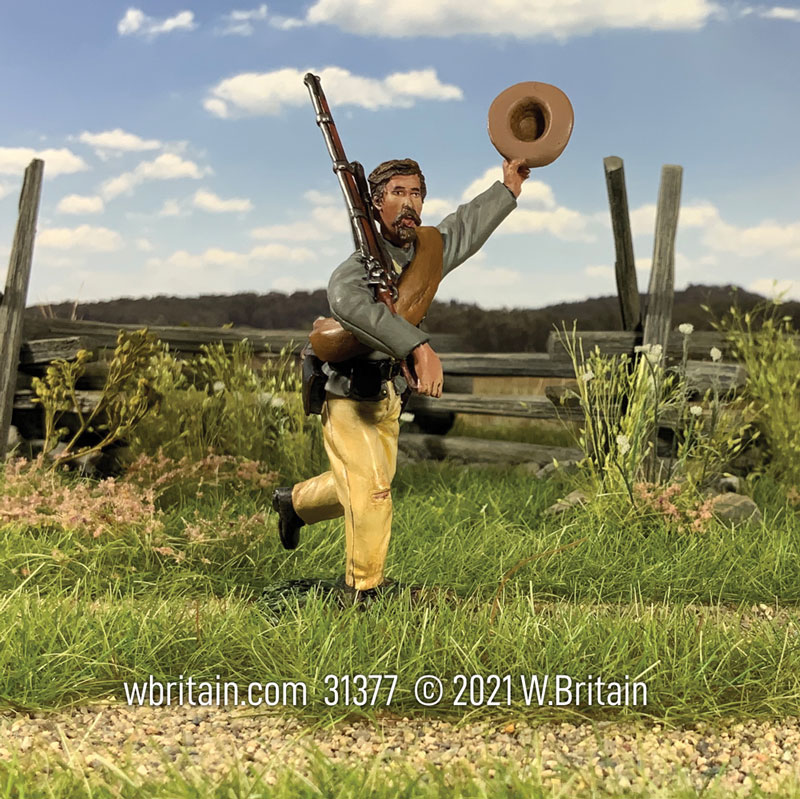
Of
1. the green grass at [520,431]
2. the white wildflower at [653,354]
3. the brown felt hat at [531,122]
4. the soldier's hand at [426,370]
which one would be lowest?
the green grass at [520,431]

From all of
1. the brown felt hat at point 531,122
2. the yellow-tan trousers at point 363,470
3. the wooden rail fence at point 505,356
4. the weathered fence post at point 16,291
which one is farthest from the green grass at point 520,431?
the brown felt hat at point 531,122

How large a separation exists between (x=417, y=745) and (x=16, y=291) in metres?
5.15

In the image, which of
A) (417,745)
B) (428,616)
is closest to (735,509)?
(428,616)

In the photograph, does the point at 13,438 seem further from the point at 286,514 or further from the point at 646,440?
the point at 646,440

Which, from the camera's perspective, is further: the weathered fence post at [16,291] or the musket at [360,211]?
the weathered fence post at [16,291]

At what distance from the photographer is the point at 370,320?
9.52ft

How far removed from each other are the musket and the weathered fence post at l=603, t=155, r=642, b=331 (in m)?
3.31

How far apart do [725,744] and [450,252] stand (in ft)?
5.91

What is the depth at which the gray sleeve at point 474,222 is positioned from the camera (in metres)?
3.27

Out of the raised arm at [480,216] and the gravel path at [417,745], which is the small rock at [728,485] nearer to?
the gravel path at [417,745]

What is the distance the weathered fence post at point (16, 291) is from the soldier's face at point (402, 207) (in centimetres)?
426

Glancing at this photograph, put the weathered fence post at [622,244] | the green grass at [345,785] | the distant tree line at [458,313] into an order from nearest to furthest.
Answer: the green grass at [345,785], the weathered fence post at [622,244], the distant tree line at [458,313]

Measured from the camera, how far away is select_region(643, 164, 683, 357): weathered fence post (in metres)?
6.06

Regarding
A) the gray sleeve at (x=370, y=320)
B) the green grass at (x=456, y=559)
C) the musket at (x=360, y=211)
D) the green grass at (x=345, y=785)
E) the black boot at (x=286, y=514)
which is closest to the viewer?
the green grass at (x=345, y=785)
